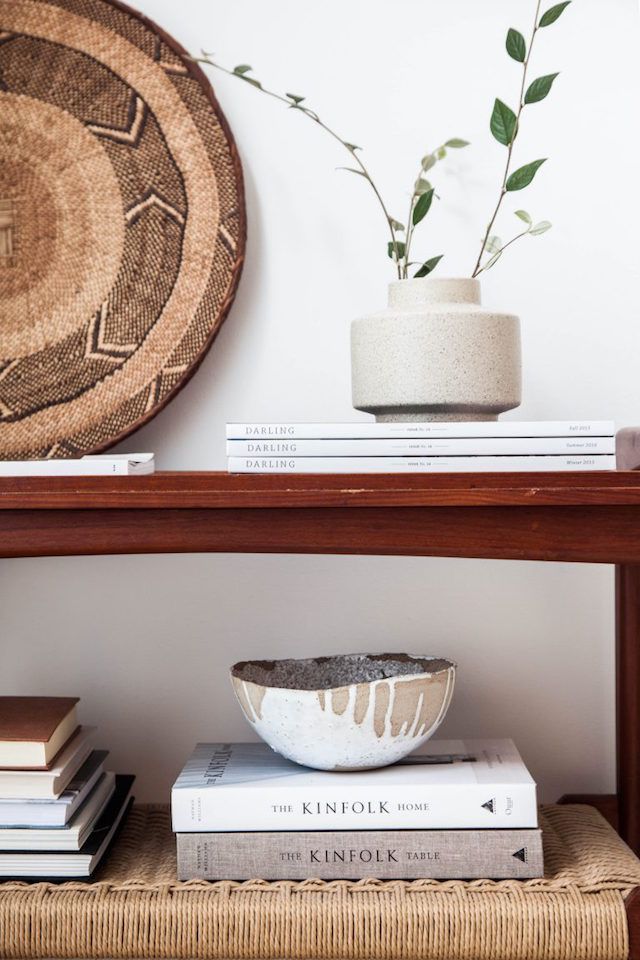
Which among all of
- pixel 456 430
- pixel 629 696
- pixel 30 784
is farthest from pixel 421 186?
pixel 30 784

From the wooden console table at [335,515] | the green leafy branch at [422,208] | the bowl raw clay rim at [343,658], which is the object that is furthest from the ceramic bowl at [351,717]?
the green leafy branch at [422,208]

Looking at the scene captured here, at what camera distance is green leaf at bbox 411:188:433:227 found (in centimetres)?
110

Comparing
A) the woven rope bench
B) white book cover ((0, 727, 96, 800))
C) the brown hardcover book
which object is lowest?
the woven rope bench

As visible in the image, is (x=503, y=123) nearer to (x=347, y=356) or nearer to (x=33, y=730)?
(x=347, y=356)

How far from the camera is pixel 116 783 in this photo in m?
1.14

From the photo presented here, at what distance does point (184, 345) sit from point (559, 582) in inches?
22.3

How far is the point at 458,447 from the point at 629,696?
0.48 meters

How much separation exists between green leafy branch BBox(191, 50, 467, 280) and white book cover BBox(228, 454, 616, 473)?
0.30m

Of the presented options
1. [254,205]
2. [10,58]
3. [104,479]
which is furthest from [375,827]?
[10,58]

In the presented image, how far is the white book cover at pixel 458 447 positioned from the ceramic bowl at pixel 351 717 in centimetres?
25

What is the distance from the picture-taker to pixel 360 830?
0.92 metres

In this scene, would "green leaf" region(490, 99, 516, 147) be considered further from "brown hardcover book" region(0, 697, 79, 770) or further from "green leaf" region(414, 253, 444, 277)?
"brown hardcover book" region(0, 697, 79, 770)

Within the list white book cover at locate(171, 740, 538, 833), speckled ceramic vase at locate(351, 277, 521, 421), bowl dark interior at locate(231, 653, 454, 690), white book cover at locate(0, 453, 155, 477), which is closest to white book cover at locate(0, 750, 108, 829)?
white book cover at locate(171, 740, 538, 833)

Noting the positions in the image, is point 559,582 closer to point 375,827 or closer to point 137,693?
point 375,827
